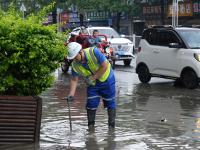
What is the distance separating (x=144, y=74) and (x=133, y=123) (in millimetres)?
8090

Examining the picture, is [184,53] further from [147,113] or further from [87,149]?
[87,149]

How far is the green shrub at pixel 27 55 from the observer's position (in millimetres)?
7820

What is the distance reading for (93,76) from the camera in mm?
9211

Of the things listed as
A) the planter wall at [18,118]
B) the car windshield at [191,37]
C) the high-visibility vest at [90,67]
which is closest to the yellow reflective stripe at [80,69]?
the high-visibility vest at [90,67]

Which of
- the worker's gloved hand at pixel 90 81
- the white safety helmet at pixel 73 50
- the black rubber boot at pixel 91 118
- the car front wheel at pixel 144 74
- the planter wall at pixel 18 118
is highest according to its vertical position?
the white safety helmet at pixel 73 50

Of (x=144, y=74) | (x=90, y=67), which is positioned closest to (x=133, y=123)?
(x=90, y=67)

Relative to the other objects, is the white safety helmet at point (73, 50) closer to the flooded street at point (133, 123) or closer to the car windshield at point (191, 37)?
the flooded street at point (133, 123)

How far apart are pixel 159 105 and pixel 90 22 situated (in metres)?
47.1

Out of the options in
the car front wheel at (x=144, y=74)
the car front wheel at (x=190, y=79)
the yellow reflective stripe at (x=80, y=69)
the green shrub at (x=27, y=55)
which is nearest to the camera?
the green shrub at (x=27, y=55)

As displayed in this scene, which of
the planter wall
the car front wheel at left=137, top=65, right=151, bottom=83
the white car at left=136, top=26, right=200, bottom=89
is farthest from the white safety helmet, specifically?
the car front wheel at left=137, top=65, right=151, bottom=83

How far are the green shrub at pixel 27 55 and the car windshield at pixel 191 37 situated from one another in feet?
27.5

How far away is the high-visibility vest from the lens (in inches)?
357

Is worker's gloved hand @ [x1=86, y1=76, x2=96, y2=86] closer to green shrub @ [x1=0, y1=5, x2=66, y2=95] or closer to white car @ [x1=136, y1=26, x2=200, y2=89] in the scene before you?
green shrub @ [x1=0, y1=5, x2=66, y2=95]

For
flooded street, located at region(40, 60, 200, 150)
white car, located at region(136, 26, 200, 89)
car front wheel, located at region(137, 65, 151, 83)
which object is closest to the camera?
flooded street, located at region(40, 60, 200, 150)
